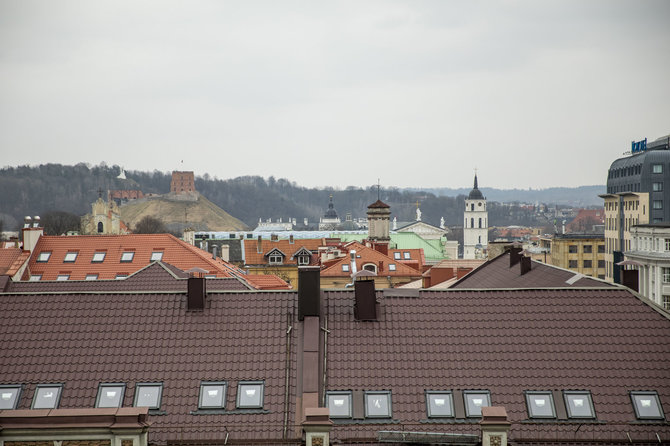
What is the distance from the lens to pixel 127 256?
63.4 meters

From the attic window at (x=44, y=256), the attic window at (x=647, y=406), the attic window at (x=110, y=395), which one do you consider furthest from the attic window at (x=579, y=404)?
the attic window at (x=44, y=256)

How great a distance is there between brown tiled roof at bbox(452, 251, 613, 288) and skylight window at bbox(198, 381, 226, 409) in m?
13.2

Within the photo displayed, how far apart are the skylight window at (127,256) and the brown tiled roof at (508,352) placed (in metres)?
38.5

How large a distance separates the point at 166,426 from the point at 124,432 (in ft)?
10.9

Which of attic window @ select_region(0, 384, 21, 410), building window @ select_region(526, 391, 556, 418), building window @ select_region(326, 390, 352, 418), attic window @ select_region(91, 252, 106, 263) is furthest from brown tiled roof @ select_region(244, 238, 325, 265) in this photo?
building window @ select_region(526, 391, 556, 418)

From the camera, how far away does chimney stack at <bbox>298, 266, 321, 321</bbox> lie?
26031 millimetres

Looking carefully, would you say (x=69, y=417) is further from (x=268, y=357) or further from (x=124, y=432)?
(x=268, y=357)

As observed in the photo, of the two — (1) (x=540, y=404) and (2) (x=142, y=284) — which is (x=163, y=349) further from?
(2) (x=142, y=284)

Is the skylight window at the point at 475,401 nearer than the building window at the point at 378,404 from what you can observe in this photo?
No

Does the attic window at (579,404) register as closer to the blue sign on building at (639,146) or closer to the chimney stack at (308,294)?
the chimney stack at (308,294)

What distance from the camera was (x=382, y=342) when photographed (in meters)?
25.7

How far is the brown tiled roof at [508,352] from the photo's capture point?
2334cm

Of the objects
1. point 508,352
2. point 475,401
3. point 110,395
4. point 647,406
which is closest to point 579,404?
point 647,406

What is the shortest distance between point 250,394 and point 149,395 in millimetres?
2725
